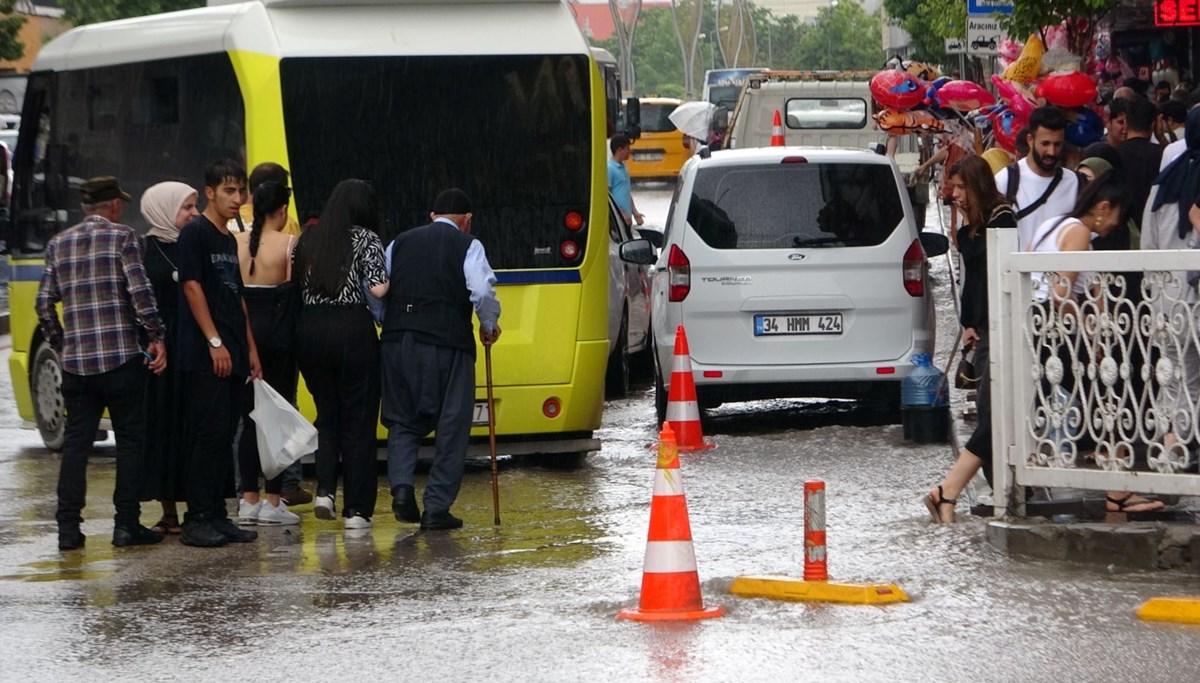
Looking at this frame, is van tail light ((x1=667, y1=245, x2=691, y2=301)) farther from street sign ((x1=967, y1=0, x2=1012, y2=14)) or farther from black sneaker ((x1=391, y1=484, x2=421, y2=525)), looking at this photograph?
street sign ((x1=967, y1=0, x2=1012, y2=14))

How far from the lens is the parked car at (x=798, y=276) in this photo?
42.9ft

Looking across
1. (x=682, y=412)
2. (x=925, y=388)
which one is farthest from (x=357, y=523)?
(x=925, y=388)

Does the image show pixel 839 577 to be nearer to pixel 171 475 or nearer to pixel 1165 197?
pixel 1165 197

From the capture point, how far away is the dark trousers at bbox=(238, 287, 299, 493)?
10406mm

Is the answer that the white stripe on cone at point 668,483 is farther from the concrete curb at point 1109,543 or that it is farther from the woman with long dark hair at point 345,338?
the woman with long dark hair at point 345,338

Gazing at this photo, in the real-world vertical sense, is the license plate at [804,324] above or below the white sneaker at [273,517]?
above

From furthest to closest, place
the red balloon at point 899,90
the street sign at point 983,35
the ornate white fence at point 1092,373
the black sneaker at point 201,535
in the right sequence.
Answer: the street sign at point 983,35 < the red balloon at point 899,90 < the black sneaker at point 201,535 < the ornate white fence at point 1092,373

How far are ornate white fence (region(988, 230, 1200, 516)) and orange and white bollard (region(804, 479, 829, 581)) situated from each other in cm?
118

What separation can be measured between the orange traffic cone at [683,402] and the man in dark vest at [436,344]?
262cm

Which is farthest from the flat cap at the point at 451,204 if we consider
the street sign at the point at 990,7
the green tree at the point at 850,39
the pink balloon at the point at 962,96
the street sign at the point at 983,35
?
the green tree at the point at 850,39

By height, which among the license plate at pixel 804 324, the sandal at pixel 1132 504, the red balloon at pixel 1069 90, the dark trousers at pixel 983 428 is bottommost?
the sandal at pixel 1132 504

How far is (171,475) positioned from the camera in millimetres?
10047

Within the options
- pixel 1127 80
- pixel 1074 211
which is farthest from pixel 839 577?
pixel 1127 80

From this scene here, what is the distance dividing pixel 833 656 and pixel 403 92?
19.5 ft
